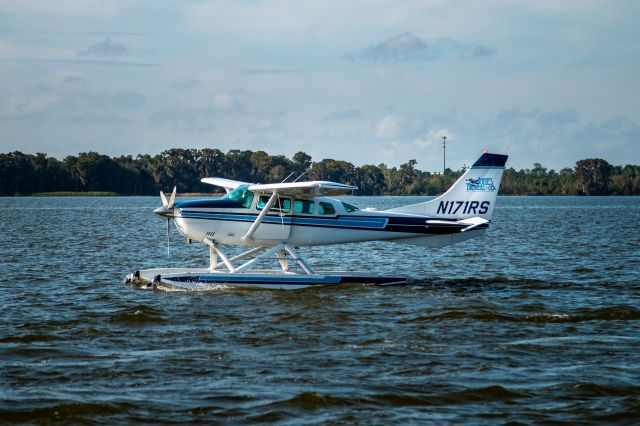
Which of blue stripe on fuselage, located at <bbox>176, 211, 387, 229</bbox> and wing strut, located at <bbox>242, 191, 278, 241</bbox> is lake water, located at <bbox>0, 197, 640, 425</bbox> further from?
blue stripe on fuselage, located at <bbox>176, 211, 387, 229</bbox>

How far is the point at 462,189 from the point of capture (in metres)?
20.6

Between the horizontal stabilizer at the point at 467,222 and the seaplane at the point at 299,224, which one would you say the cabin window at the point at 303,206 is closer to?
the seaplane at the point at 299,224

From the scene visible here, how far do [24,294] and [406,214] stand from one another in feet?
26.9

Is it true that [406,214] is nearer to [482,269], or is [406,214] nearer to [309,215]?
[309,215]

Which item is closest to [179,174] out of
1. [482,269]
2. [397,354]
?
[482,269]

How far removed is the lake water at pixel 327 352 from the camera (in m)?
9.93

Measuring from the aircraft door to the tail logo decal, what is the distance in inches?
163

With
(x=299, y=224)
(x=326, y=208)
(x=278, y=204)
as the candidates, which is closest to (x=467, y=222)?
(x=326, y=208)

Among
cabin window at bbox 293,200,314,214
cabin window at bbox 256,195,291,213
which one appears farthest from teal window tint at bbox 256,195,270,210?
cabin window at bbox 293,200,314,214

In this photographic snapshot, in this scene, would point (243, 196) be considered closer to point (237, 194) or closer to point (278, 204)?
point (237, 194)

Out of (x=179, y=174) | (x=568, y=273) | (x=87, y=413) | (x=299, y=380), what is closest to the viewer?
(x=87, y=413)

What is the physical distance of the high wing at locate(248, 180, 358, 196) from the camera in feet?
59.0

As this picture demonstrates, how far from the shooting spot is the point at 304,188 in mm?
18766

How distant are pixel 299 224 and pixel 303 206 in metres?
0.39
